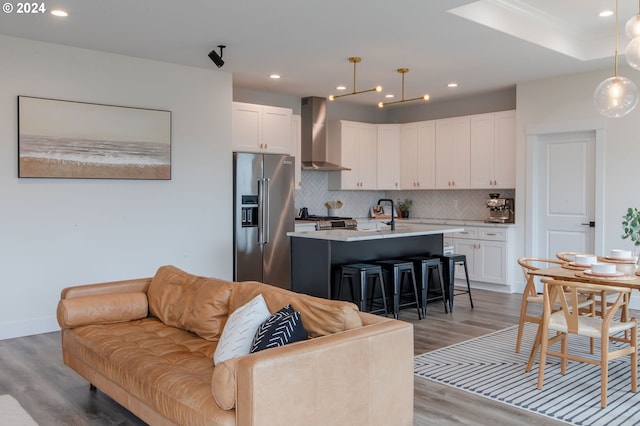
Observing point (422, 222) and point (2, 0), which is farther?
point (422, 222)

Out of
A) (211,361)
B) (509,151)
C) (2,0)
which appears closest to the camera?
(211,361)

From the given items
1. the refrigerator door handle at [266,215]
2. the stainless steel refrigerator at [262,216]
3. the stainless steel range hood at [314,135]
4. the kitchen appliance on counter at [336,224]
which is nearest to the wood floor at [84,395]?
the stainless steel refrigerator at [262,216]

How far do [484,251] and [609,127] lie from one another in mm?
2194

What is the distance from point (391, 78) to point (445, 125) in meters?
1.74

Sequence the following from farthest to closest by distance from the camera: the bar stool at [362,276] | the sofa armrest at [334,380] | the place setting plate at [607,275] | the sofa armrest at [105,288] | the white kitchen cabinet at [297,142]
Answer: the white kitchen cabinet at [297,142] → the bar stool at [362,276] → the sofa armrest at [105,288] → the place setting plate at [607,275] → the sofa armrest at [334,380]

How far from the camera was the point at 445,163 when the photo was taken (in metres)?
8.12

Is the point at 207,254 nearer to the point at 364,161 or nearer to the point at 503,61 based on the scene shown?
the point at 364,161

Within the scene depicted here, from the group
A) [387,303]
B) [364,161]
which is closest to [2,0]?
[387,303]

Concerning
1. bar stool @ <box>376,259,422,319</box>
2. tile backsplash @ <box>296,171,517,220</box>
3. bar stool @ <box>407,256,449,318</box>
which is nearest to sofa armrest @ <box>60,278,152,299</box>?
bar stool @ <box>376,259,422,319</box>

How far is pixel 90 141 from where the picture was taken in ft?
17.4

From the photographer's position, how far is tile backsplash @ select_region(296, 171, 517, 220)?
815cm

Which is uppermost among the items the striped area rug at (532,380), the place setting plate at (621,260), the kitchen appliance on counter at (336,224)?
Result: the kitchen appliance on counter at (336,224)

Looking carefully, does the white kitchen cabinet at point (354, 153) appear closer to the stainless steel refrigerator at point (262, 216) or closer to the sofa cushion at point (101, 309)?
the stainless steel refrigerator at point (262, 216)

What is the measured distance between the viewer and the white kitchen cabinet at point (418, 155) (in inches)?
328
